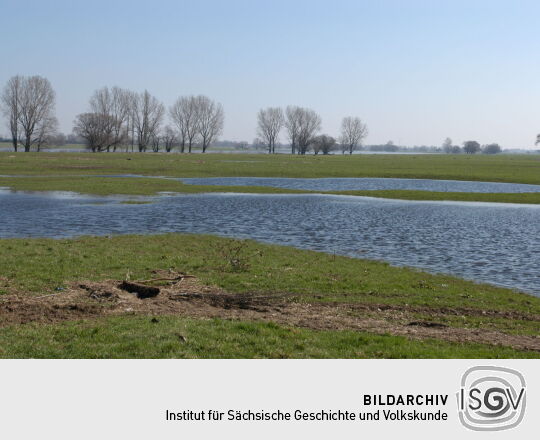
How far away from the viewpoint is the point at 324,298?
621 inches

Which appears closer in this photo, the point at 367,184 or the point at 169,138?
the point at 367,184

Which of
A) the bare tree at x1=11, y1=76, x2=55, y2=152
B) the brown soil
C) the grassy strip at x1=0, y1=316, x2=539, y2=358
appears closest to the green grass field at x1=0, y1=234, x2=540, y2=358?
the grassy strip at x1=0, y1=316, x2=539, y2=358

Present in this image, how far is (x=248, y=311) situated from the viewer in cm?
1392

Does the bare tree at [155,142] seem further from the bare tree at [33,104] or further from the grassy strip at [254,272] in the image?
the grassy strip at [254,272]

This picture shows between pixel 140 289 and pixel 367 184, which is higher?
pixel 367 184

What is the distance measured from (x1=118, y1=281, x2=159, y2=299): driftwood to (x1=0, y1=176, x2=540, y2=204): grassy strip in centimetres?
3371

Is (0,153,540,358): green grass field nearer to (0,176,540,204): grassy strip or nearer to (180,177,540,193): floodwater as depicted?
(0,176,540,204): grassy strip

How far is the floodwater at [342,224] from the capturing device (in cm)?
2354

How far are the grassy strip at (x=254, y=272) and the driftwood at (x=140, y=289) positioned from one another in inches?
67.3

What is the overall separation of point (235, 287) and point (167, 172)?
205 feet

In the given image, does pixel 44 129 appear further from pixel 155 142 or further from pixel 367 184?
pixel 367 184

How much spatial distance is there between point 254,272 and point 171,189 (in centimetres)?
3614

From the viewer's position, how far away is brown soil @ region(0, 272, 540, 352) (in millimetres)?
12375
